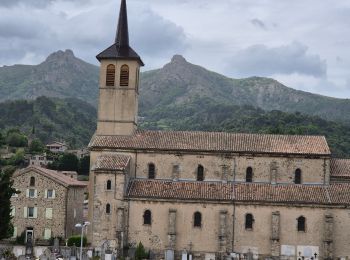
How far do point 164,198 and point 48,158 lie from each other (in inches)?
3457

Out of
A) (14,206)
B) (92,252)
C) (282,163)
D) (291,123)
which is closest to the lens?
(92,252)

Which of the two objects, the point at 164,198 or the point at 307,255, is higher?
the point at 164,198

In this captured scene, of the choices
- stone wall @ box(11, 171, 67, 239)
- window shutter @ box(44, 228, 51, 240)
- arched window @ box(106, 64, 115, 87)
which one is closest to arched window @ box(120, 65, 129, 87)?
arched window @ box(106, 64, 115, 87)

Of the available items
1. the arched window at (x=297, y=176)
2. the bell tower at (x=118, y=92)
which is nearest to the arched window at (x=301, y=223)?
the arched window at (x=297, y=176)

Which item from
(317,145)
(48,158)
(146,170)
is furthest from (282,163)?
(48,158)

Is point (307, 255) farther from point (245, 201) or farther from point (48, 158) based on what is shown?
point (48, 158)

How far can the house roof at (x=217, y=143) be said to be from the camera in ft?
198

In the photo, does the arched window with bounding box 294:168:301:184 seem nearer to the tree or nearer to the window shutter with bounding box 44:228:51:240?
the window shutter with bounding box 44:228:51:240

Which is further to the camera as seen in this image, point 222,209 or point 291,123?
point 291,123

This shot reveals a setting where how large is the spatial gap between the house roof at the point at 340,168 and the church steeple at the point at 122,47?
2136 centimetres

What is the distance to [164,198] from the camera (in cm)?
5853

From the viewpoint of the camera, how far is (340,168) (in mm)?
61656

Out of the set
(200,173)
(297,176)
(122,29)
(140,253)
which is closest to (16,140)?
(122,29)

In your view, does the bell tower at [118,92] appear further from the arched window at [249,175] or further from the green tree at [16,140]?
Answer: the green tree at [16,140]
